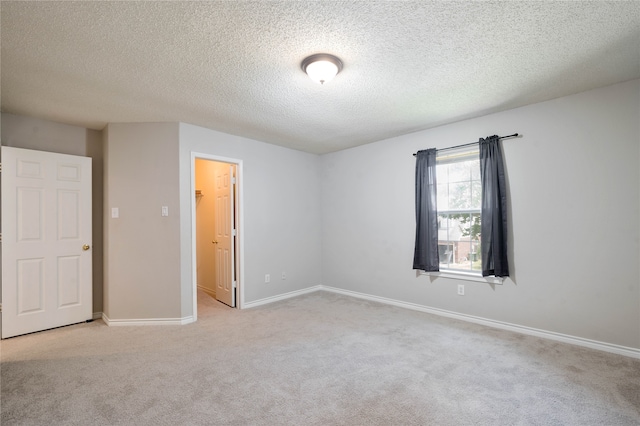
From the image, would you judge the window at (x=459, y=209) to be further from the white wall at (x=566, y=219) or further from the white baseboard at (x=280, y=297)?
the white baseboard at (x=280, y=297)

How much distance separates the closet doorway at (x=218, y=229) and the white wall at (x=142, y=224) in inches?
→ 12.3

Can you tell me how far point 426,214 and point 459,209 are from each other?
0.40 meters

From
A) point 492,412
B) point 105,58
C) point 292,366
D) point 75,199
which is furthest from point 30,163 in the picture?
point 492,412

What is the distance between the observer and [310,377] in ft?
7.80

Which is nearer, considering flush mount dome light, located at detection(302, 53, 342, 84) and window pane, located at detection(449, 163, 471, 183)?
flush mount dome light, located at detection(302, 53, 342, 84)

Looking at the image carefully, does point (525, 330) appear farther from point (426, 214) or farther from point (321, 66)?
point (321, 66)

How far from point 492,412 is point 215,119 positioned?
3.79 meters

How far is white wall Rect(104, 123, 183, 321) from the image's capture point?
363cm

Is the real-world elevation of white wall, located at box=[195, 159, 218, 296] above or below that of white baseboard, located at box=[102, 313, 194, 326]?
above

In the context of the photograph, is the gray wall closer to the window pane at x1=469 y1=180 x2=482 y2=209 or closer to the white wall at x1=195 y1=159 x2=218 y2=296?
the white wall at x1=195 y1=159 x2=218 y2=296

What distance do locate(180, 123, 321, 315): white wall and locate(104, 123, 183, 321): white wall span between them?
0.43ft

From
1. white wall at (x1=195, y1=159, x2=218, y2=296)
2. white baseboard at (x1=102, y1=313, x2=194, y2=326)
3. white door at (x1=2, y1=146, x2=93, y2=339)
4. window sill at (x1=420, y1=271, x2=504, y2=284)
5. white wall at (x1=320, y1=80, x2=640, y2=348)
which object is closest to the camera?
white wall at (x1=320, y1=80, x2=640, y2=348)

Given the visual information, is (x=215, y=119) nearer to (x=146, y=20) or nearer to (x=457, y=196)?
(x=146, y=20)

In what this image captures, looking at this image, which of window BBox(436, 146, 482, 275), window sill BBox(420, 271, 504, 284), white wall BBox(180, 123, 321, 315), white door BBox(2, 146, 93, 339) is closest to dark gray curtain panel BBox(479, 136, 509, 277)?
window sill BBox(420, 271, 504, 284)
